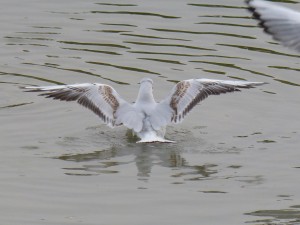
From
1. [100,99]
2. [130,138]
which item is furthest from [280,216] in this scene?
[100,99]

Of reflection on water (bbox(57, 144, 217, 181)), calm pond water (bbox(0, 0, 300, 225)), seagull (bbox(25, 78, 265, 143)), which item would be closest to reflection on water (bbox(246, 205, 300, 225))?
calm pond water (bbox(0, 0, 300, 225))

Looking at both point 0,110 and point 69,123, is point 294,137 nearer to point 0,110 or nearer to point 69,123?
point 69,123

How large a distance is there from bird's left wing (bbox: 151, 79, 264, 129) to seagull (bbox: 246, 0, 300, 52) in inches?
129

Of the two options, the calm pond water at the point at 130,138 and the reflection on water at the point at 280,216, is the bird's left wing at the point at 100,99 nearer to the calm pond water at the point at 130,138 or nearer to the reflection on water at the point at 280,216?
the calm pond water at the point at 130,138

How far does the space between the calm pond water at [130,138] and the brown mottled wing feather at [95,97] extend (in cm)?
19

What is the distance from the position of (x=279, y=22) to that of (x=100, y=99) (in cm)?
390

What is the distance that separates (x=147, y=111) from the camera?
491 inches

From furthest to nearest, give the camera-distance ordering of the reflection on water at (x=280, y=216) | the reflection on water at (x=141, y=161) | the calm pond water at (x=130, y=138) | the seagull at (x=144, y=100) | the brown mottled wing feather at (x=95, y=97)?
1. the brown mottled wing feather at (x=95, y=97)
2. the seagull at (x=144, y=100)
3. the reflection on water at (x=141, y=161)
4. the calm pond water at (x=130, y=138)
5. the reflection on water at (x=280, y=216)

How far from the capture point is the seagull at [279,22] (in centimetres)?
906

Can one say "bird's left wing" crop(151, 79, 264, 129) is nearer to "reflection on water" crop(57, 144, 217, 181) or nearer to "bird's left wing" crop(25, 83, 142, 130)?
"bird's left wing" crop(25, 83, 142, 130)

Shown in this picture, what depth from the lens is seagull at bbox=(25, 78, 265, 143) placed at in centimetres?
1243

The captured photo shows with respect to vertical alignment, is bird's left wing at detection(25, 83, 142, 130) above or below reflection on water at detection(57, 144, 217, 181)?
above

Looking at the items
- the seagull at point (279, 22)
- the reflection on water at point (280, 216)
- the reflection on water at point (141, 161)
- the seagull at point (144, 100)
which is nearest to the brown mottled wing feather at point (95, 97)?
the seagull at point (144, 100)

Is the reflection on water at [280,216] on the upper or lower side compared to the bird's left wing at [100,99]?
lower
